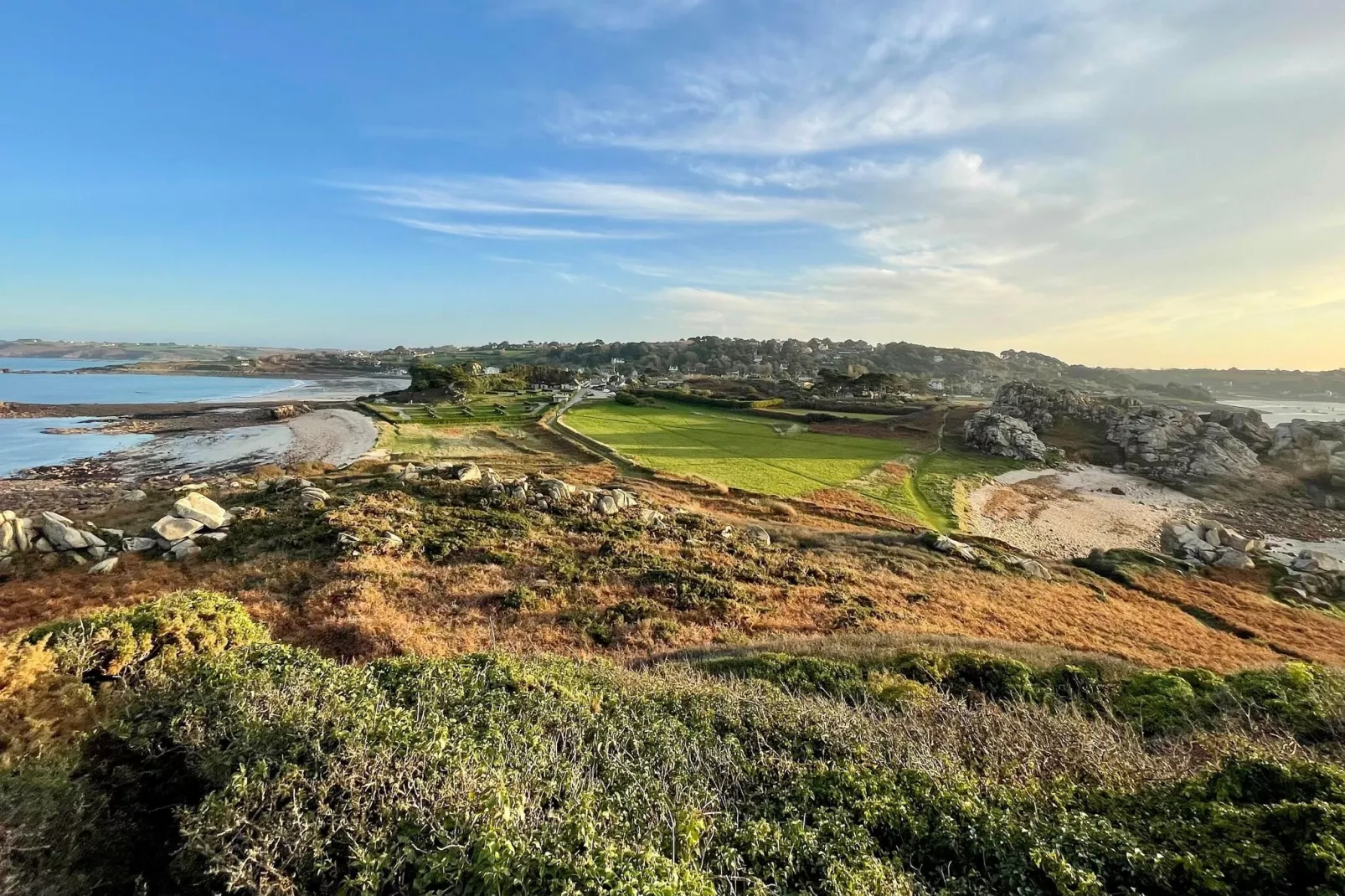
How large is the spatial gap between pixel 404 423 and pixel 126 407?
1839 inches

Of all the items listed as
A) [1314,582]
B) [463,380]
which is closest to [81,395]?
[463,380]

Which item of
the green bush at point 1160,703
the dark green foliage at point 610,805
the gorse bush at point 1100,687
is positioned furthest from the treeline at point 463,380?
the green bush at point 1160,703

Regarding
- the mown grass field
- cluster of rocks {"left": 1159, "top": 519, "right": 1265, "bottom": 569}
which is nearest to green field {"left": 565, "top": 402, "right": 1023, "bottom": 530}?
the mown grass field

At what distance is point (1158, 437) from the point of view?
5166cm

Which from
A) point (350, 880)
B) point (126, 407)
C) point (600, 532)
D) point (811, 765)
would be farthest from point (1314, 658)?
point (126, 407)

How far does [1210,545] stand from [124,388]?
6219 inches

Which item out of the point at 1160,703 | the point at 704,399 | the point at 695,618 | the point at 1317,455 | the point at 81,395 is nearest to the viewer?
the point at 1160,703

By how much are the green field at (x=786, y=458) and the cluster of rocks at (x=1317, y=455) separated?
20679 millimetres

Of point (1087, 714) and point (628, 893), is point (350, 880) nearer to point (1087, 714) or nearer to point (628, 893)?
point (628, 893)

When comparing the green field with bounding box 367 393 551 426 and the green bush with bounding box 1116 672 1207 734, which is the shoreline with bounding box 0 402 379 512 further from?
the green bush with bounding box 1116 672 1207 734

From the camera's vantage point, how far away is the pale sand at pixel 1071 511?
3136 cm

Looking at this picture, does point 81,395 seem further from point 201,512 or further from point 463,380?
point 201,512

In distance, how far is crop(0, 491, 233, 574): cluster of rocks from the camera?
1543cm

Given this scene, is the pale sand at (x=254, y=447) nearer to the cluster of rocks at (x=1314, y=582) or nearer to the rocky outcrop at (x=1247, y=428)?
the cluster of rocks at (x=1314, y=582)
